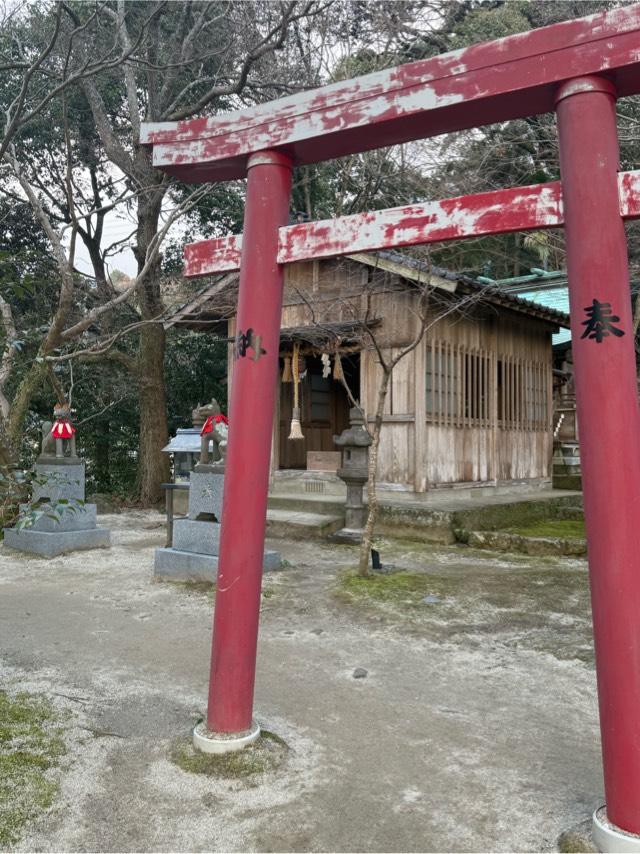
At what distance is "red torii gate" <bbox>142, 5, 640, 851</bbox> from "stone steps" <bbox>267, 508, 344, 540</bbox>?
21.2 feet

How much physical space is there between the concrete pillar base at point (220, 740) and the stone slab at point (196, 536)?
153 inches

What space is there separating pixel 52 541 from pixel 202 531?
2672 millimetres

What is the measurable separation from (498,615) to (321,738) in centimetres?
286

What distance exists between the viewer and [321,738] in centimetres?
338

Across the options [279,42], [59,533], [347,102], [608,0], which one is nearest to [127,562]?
[59,533]

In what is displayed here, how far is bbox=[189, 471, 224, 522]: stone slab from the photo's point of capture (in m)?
7.22

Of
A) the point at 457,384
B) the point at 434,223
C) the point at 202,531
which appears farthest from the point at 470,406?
the point at 434,223

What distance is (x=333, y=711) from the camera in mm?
3742

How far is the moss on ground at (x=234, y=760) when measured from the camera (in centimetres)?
294

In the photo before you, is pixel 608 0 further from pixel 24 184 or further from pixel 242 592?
pixel 242 592

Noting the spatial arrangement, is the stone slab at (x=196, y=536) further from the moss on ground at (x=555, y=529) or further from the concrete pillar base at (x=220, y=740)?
the moss on ground at (x=555, y=529)

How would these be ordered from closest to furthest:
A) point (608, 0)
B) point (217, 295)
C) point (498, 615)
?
point (498, 615)
point (608, 0)
point (217, 295)

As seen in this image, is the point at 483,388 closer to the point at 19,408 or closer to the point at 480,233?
the point at 19,408

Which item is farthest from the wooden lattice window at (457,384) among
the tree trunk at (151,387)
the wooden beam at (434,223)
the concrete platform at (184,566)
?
the wooden beam at (434,223)
